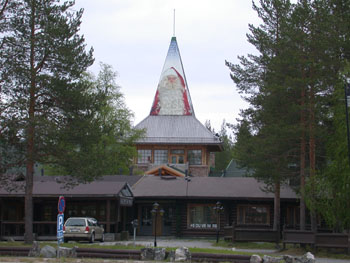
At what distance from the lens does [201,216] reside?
37.5 m

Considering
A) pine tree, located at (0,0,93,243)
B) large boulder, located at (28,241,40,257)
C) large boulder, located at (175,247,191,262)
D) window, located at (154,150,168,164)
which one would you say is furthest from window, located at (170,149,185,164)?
large boulder, located at (175,247,191,262)

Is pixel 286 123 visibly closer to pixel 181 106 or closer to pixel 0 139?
pixel 0 139

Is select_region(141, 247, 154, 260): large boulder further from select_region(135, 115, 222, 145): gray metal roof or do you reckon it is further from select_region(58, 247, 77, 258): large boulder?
select_region(135, 115, 222, 145): gray metal roof

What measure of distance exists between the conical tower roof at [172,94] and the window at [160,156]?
5.27 m

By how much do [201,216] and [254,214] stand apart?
339cm

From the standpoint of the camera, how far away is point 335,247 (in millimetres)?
23953

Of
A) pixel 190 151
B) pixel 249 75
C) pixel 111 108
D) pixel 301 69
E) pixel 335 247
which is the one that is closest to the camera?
pixel 335 247

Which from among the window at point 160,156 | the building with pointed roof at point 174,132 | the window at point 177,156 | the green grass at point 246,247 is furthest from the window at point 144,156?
the green grass at point 246,247

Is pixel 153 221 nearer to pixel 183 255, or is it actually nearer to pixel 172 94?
pixel 183 255

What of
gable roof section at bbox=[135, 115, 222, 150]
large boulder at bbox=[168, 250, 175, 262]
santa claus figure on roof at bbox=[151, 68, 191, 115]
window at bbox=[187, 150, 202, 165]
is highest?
santa claus figure on roof at bbox=[151, 68, 191, 115]

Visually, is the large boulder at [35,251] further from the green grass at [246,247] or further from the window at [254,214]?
the window at [254,214]

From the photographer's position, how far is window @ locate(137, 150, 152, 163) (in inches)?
2201

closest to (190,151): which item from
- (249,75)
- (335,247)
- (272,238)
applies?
(249,75)

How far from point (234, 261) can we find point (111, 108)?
33.6 metres
